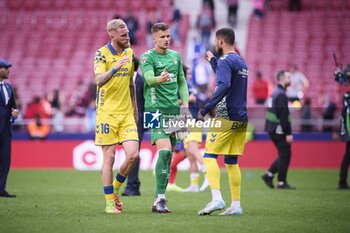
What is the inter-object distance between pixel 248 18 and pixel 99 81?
982 inches

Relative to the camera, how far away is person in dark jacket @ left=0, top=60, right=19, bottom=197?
13914 mm

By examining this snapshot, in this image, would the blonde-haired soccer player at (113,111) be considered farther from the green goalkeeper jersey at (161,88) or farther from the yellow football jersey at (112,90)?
the green goalkeeper jersey at (161,88)

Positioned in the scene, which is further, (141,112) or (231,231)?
(141,112)

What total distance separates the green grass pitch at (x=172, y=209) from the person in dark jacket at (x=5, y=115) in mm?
582

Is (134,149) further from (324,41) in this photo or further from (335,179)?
(324,41)

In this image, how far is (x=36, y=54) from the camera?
35219 millimetres

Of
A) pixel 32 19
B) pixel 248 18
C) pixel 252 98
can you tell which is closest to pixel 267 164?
pixel 252 98

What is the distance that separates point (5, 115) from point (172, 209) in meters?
4.12

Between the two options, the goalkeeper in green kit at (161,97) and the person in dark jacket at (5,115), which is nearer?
the goalkeeper in green kit at (161,97)

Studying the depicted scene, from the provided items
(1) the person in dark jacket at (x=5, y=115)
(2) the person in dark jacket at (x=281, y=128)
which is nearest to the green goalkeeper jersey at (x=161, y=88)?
(1) the person in dark jacket at (x=5, y=115)

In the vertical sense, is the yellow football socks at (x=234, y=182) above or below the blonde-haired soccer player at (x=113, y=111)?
below

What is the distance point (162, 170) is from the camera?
11.0 meters

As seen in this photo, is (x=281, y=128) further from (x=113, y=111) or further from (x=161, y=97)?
(x=113, y=111)

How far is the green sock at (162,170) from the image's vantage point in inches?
→ 431
